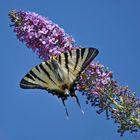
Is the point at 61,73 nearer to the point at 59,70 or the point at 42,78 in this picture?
the point at 59,70

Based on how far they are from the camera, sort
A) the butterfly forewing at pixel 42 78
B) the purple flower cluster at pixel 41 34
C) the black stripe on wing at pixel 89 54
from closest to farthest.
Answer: the black stripe on wing at pixel 89 54
the butterfly forewing at pixel 42 78
the purple flower cluster at pixel 41 34

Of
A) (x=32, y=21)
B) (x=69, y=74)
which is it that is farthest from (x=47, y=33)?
(x=69, y=74)

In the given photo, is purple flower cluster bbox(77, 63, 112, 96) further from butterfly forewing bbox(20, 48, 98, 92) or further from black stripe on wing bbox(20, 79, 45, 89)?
black stripe on wing bbox(20, 79, 45, 89)

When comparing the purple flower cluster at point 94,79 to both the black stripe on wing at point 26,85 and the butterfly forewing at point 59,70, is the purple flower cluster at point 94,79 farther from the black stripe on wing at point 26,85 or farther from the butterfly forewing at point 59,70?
the black stripe on wing at point 26,85

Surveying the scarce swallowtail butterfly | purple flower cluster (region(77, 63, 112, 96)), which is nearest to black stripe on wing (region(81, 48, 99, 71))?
the scarce swallowtail butterfly

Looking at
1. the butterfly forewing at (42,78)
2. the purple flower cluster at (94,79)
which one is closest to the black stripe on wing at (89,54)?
the purple flower cluster at (94,79)
